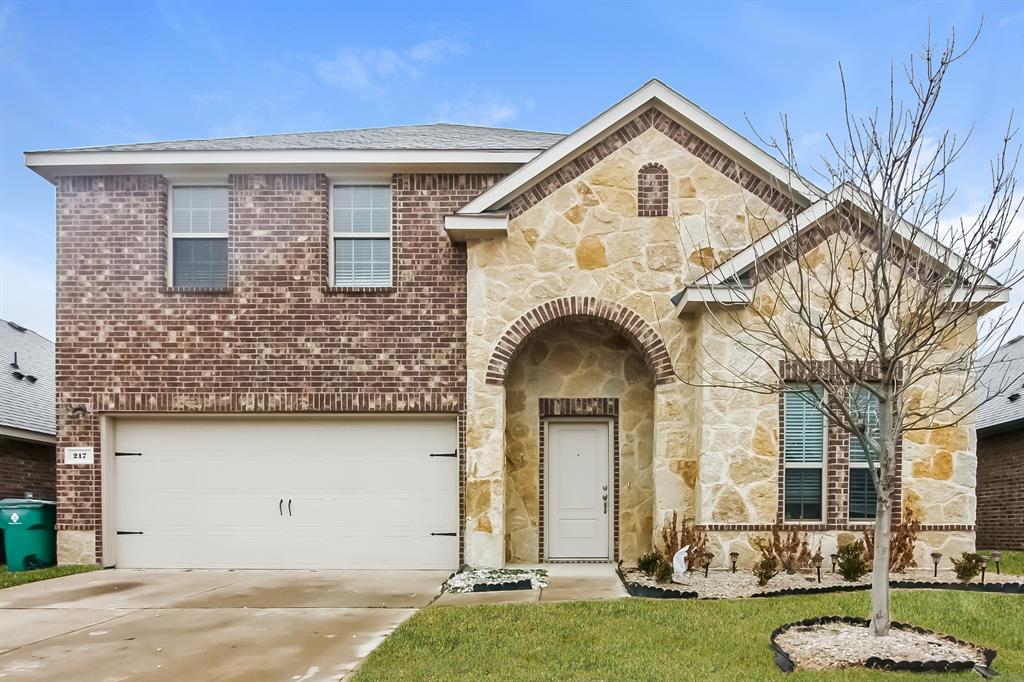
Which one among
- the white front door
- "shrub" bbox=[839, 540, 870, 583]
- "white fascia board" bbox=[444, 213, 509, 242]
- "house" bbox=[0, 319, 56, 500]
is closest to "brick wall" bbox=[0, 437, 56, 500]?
"house" bbox=[0, 319, 56, 500]

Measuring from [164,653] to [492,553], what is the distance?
16.7 feet

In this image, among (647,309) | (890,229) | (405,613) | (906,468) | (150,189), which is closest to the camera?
(890,229)

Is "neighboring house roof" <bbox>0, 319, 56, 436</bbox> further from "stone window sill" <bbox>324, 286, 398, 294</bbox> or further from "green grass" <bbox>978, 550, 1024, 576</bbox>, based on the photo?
"green grass" <bbox>978, 550, 1024, 576</bbox>

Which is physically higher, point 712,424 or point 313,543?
point 712,424

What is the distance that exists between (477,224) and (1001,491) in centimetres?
1169

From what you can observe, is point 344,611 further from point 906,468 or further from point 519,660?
point 906,468

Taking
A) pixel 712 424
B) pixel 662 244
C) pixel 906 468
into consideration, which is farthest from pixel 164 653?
pixel 906 468

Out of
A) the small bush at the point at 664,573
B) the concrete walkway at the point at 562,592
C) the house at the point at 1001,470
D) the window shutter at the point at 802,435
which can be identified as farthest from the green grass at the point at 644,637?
the house at the point at 1001,470

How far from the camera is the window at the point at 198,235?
12.3 metres

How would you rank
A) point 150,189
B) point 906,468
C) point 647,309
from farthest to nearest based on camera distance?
point 150,189, point 647,309, point 906,468

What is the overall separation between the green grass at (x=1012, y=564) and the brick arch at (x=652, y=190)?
6721 millimetres

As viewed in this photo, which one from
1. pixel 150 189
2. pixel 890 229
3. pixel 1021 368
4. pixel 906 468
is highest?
pixel 150 189

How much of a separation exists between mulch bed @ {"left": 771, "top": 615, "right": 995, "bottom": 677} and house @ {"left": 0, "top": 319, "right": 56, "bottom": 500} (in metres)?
13.3

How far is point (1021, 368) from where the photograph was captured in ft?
54.3
